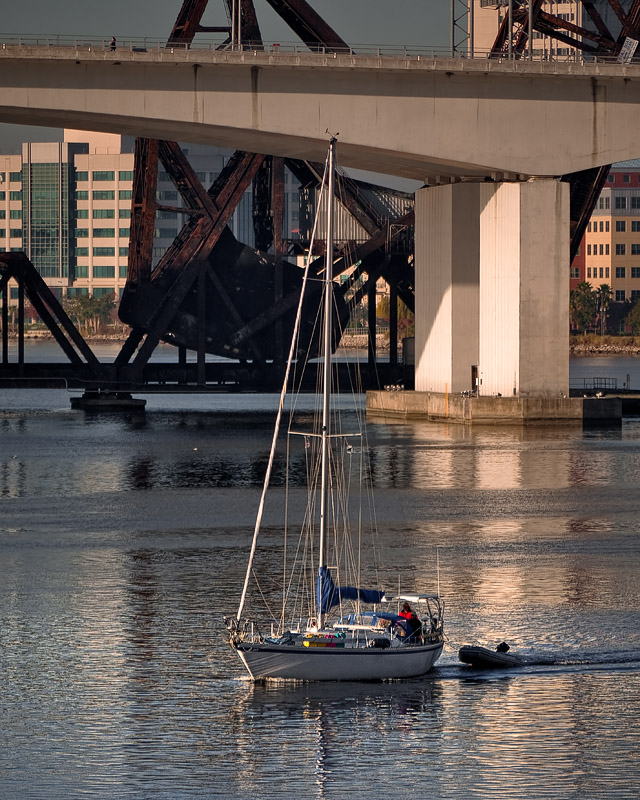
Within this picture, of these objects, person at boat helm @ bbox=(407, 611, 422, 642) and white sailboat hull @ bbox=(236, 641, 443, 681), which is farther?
person at boat helm @ bbox=(407, 611, 422, 642)

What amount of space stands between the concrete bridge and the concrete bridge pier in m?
0.09

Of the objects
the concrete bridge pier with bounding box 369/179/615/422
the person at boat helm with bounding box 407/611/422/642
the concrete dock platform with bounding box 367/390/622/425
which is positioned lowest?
the person at boat helm with bounding box 407/611/422/642

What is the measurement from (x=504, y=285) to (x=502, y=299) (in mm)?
629

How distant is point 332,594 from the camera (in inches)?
1053

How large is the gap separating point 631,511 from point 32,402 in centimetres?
9327

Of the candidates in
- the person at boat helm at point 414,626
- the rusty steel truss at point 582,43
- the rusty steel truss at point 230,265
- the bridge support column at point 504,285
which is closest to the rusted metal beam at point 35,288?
the rusty steel truss at point 230,265

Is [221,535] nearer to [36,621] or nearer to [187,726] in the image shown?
[36,621]

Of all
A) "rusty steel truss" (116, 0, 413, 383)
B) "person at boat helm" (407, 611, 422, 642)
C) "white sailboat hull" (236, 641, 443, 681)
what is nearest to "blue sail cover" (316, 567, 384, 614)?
"person at boat helm" (407, 611, 422, 642)

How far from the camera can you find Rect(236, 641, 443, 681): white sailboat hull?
25.3 metres

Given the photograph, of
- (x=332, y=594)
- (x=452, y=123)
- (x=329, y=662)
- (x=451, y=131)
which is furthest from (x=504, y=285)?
(x=329, y=662)

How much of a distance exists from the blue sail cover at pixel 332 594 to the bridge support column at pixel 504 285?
162ft

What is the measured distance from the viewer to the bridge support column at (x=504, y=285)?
75.5m

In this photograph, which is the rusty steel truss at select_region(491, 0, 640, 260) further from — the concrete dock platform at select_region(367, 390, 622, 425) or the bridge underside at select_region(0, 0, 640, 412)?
the concrete dock platform at select_region(367, 390, 622, 425)

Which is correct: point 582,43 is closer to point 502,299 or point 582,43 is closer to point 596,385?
point 502,299
